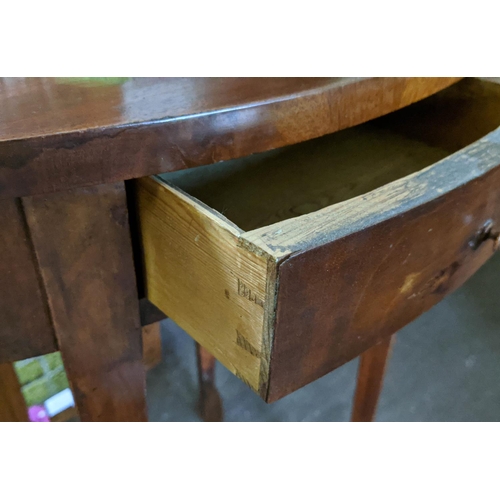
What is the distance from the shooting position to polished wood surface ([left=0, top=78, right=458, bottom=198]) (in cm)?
36

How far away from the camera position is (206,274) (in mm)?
408

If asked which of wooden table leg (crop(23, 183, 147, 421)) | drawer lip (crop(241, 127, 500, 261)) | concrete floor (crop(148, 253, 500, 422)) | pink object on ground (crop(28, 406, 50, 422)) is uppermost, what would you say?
drawer lip (crop(241, 127, 500, 261))

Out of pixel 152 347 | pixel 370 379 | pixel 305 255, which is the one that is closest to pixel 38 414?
pixel 152 347

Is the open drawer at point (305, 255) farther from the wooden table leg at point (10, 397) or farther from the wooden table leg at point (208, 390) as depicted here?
the wooden table leg at point (208, 390)

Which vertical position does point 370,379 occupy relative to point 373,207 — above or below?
below

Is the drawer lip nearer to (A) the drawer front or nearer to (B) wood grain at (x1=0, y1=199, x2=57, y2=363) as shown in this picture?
(A) the drawer front

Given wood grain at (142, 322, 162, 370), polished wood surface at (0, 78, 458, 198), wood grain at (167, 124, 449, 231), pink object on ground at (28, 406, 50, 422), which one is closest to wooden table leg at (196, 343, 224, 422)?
wood grain at (142, 322, 162, 370)

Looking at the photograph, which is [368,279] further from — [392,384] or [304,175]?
[392,384]

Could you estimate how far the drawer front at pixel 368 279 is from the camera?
0.36 meters

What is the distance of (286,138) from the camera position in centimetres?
46

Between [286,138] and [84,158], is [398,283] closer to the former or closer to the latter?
[286,138]

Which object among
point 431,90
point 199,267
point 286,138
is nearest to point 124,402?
point 199,267

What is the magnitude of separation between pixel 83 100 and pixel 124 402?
317 mm

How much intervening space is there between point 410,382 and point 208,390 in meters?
0.47
